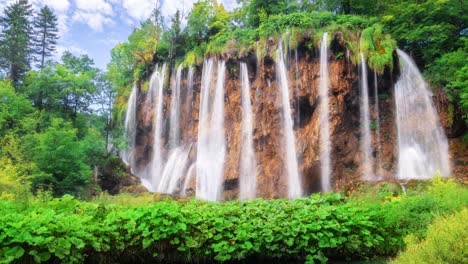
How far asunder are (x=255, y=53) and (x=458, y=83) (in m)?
11.6

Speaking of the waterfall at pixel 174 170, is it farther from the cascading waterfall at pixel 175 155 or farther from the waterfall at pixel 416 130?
the waterfall at pixel 416 130

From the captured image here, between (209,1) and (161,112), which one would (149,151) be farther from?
(209,1)

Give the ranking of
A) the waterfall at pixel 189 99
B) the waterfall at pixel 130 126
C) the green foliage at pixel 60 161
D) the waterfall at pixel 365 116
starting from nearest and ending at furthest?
the waterfall at pixel 365 116, the green foliage at pixel 60 161, the waterfall at pixel 189 99, the waterfall at pixel 130 126

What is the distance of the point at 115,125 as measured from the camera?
33.2m

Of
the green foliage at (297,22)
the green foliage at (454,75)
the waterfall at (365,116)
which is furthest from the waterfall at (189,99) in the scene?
the green foliage at (454,75)

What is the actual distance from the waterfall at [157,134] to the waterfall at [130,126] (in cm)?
266

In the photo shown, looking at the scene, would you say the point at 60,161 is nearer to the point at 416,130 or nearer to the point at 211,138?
the point at 211,138

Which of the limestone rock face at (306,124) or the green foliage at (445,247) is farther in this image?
the limestone rock face at (306,124)

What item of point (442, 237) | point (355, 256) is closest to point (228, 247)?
point (355, 256)

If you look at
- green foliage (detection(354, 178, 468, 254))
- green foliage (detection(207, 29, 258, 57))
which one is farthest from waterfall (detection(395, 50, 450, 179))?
green foliage (detection(354, 178, 468, 254))

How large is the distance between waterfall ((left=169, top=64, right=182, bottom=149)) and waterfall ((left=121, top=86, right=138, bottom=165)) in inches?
188

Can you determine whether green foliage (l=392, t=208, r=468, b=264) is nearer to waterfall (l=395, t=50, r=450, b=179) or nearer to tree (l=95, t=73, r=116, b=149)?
Result: waterfall (l=395, t=50, r=450, b=179)

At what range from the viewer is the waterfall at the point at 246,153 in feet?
68.4

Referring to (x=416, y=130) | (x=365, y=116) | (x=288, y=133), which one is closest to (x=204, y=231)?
(x=288, y=133)
